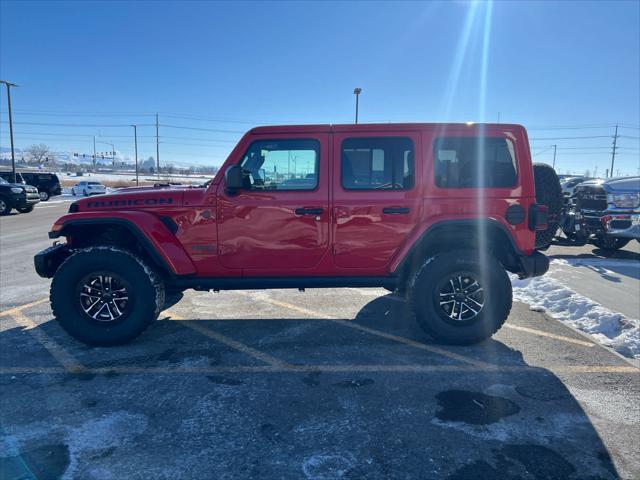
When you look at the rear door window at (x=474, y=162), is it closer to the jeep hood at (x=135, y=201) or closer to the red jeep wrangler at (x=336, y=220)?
the red jeep wrangler at (x=336, y=220)

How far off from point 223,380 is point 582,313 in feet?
14.2

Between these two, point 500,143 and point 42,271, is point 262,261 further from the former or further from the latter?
point 500,143

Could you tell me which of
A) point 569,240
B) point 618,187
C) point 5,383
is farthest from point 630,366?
point 569,240

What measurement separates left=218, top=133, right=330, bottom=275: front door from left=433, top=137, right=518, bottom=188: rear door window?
1182 millimetres

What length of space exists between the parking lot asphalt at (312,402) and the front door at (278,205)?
3.10 ft

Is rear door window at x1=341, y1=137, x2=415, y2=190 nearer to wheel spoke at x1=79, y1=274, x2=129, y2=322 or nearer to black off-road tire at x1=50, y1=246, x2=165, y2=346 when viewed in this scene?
black off-road tire at x1=50, y1=246, x2=165, y2=346

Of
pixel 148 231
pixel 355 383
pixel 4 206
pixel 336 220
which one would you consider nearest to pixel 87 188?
pixel 4 206

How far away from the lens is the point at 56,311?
416cm

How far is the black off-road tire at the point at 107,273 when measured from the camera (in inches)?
163

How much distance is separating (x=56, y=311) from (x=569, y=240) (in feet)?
38.2

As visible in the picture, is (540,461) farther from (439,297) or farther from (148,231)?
(148,231)

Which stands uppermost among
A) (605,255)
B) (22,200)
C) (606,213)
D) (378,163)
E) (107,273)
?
(378,163)

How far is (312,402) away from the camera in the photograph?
3.18 meters

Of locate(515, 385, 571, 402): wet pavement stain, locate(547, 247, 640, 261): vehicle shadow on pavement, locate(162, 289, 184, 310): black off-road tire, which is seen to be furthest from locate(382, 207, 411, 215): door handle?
locate(547, 247, 640, 261): vehicle shadow on pavement
